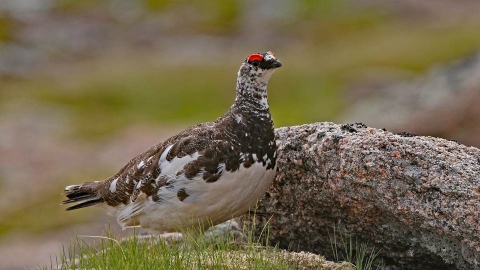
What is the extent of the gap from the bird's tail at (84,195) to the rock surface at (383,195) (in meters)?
2.12

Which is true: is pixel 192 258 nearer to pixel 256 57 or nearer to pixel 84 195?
pixel 256 57

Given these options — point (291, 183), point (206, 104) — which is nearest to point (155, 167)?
point (291, 183)

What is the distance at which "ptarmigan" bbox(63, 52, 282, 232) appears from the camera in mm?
7809

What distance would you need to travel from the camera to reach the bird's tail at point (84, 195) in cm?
920

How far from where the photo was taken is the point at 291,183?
25.8 ft

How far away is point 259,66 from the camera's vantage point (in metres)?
8.28

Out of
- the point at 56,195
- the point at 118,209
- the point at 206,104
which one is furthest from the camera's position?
the point at 206,104

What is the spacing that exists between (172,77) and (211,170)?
3664cm

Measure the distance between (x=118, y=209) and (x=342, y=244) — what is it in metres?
2.43

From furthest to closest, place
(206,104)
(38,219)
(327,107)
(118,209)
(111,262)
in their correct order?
1. (206,104)
2. (327,107)
3. (38,219)
4. (118,209)
5. (111,262)

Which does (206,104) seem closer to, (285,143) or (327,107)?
(327,107)

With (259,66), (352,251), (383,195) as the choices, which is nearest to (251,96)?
(259,66)

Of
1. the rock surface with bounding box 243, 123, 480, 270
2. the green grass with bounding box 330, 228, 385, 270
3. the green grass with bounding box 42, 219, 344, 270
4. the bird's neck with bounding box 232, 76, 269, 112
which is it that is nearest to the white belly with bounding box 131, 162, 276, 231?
the rock surface with bounding box 243, 123, 480, 270

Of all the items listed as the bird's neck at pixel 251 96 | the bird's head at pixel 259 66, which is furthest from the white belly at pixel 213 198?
the bird's head at pixel 259 66
